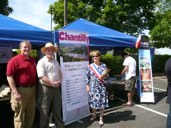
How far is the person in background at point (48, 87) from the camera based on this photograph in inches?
229

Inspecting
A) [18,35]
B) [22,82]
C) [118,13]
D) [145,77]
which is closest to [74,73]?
[18,35]

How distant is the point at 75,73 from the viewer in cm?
707

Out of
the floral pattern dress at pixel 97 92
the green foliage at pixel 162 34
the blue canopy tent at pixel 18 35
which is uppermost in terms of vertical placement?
the green foliage at pixel 162 34

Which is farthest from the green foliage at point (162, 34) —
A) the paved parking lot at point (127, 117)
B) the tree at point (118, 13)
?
the paved parking lot at point (127, 117)

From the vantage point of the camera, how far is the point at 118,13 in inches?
891

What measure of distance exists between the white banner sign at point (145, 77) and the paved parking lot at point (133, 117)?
0.91 ft

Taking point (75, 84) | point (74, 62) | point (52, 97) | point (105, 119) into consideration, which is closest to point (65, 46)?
point (74, 62)

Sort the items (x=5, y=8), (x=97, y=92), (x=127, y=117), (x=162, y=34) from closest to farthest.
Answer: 1. (x=97, y=92)
2. (x=127, y=117)
3. (x=162, y=34)
4. (x=5, y=8)

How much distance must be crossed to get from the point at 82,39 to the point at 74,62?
2.30 feet

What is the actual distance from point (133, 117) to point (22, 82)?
3364mm

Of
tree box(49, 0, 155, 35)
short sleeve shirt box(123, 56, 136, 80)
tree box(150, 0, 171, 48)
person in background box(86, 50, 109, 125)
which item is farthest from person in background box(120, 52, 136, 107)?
tree box(150, 0, 171, 48)

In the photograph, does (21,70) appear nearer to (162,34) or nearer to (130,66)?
(130,66)

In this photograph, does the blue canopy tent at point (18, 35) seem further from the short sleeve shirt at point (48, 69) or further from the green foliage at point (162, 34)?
the green foliage at point (162, 34)

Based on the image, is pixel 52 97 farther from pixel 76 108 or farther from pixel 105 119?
pixel 105 119
